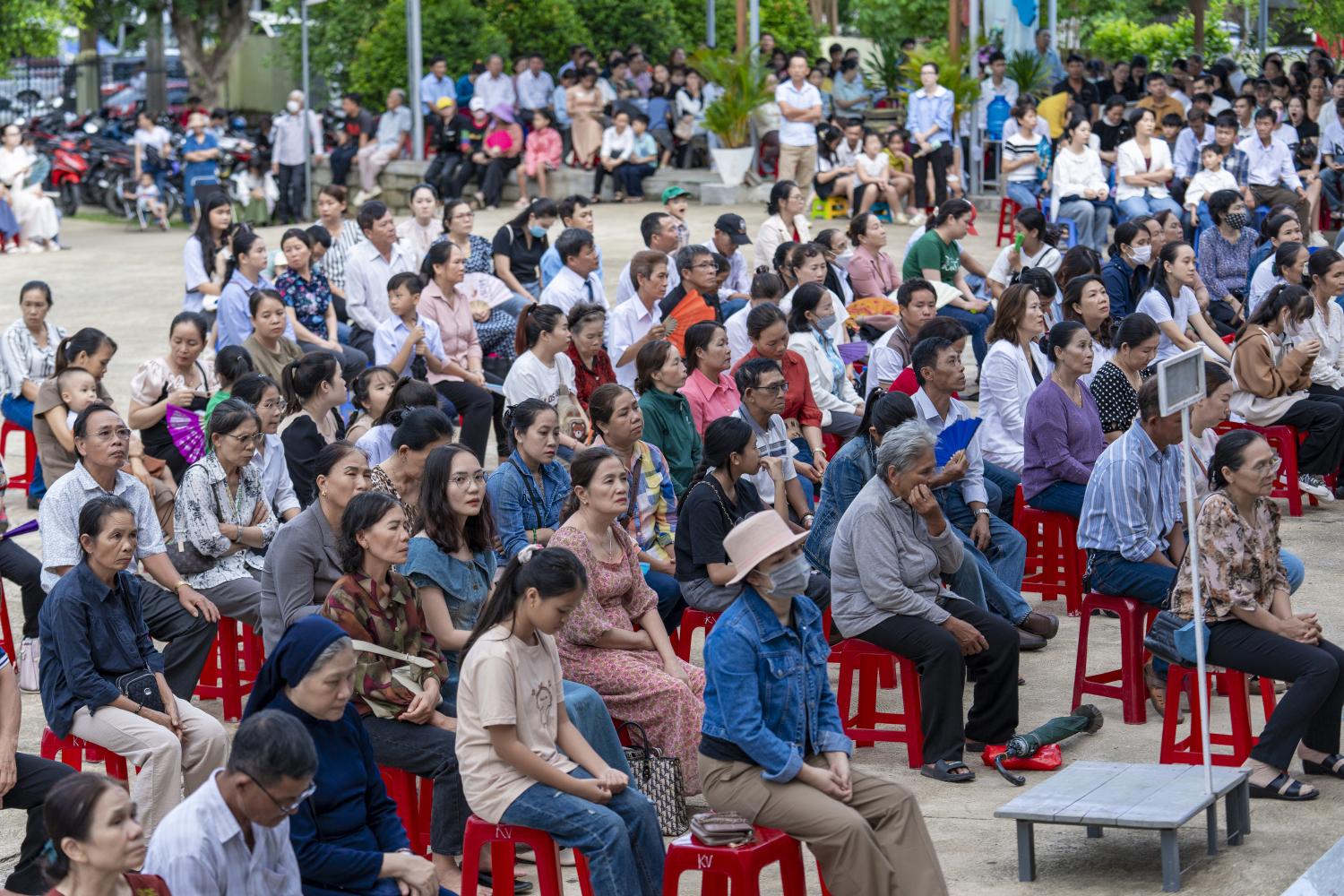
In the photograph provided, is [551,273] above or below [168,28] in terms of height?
below

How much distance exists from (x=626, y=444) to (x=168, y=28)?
28.3 m

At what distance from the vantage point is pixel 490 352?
9352 mm

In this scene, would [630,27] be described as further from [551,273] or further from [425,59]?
[551,273]

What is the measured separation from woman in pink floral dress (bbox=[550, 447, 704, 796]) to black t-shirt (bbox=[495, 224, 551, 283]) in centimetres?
523

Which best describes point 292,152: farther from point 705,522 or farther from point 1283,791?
point 1283,791

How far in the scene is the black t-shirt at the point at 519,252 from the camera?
1033cm

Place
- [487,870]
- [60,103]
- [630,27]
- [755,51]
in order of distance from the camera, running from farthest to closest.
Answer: [60,103] → [630,27] → [755,51] → [487,870]

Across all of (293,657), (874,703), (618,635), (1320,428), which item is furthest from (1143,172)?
(293,657)

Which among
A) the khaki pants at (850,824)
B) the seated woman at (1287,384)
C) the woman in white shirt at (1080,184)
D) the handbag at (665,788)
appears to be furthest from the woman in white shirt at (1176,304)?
the khaki pants at (850,824)

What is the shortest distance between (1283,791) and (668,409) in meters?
2.94

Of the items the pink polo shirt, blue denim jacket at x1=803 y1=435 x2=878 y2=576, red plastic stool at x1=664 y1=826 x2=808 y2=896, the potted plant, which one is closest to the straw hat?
red plastic stool at x1=664 y1=826 x2=808 y2=896

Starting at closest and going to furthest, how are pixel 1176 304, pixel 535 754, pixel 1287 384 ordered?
pixel 535 754 < pixel 1287 384 < pixel 1176 304

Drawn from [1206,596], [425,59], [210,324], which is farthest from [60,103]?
[1206,596]

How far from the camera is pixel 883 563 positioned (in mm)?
5176
